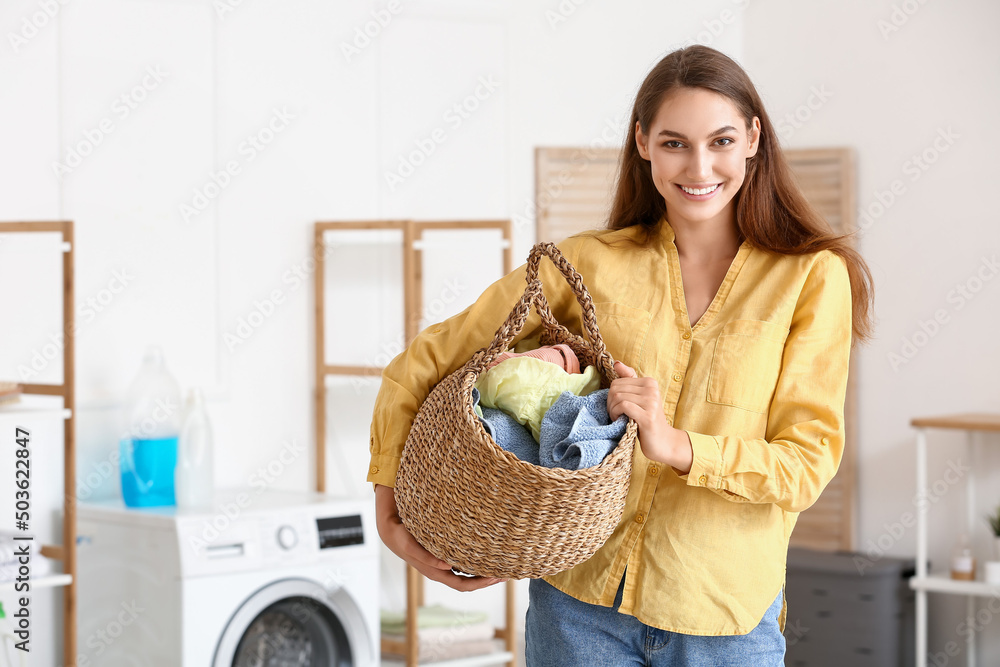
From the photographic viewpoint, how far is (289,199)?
11.1 feet

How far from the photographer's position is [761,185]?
1473 mm

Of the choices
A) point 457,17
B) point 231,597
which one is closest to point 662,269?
point 231,597

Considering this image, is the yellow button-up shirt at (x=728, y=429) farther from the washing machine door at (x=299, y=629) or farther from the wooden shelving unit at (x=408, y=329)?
the wooden shelving unit at (x=408, y=329)

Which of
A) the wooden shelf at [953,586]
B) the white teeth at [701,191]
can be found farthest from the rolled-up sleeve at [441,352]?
the wooden shelf at [953,586]

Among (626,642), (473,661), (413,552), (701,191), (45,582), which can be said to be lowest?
(473,661)

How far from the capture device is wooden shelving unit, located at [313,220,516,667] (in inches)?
122

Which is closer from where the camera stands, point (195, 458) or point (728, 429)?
point (728, 429)

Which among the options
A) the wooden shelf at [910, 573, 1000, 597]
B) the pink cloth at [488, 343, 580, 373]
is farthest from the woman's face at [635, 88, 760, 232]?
the wooden shelf at [910, 573, 1000, 597]

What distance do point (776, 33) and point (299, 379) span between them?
243cm

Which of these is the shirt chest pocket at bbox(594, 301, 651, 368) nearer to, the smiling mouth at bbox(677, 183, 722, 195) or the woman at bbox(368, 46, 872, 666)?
the woman at bbox(368, 46, 872, 666)

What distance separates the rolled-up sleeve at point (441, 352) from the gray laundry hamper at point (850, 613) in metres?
2.62

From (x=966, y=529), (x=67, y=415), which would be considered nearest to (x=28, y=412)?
(x=67, y=415)

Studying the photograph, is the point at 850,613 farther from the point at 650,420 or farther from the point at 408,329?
the point at 650,420

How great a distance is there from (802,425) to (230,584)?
5.93 ft
